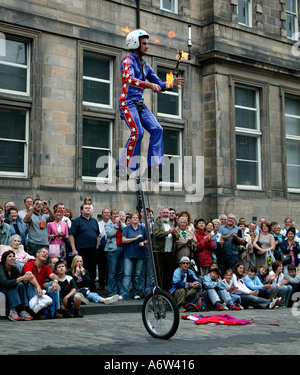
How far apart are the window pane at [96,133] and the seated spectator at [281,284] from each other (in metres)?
6.02

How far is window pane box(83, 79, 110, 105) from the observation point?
16406 millimetres

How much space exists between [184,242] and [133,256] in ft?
3.64

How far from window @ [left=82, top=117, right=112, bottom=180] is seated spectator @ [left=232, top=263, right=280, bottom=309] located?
5261 millimetres

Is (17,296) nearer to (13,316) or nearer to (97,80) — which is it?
(13,316)

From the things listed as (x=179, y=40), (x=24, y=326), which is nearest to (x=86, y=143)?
(x=179, y=40)

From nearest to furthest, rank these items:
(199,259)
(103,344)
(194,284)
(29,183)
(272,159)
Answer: (103,344) → (194,284) → (199,259) → (29,183) → (272,159)

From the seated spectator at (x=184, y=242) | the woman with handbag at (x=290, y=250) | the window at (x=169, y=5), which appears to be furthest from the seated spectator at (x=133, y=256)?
the window at (x=169, y=5)

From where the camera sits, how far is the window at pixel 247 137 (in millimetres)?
19500

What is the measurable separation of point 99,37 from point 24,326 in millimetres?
9795

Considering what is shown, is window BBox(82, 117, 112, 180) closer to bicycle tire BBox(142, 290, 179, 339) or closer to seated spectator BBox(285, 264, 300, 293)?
seated spectator BBox(285, 264, 300, 293)

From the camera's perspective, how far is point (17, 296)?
32.0 feet

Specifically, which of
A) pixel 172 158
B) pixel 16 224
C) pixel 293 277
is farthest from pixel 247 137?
pixel 16 224

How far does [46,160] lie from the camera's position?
15133 millimetres

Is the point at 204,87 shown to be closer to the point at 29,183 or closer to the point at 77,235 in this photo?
the point at 29,183
